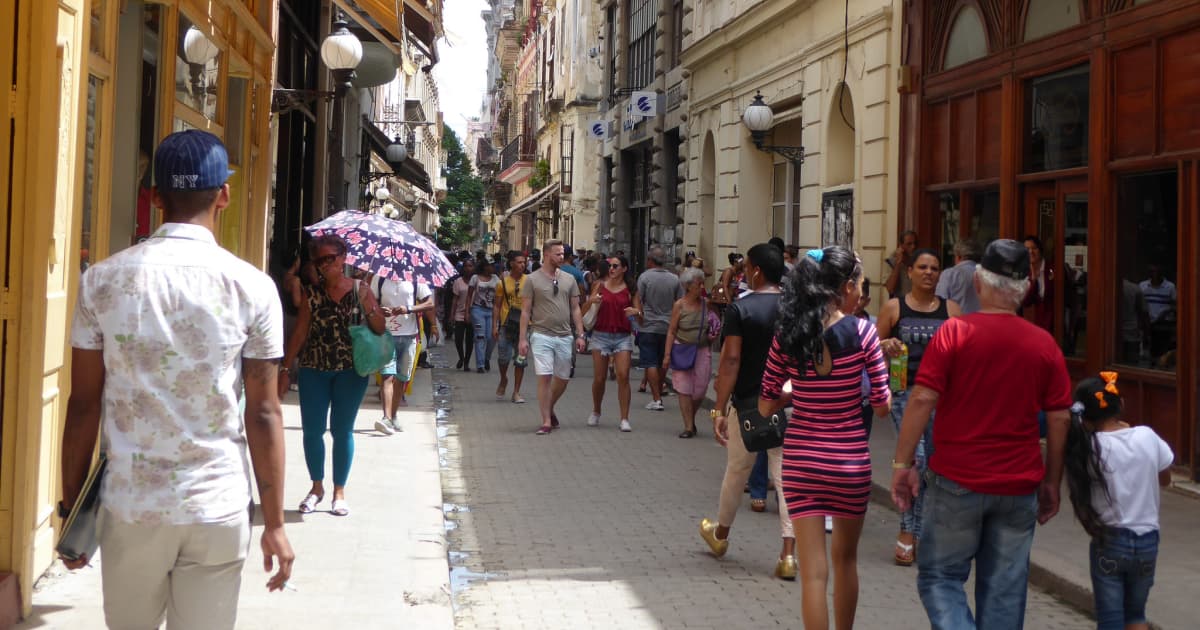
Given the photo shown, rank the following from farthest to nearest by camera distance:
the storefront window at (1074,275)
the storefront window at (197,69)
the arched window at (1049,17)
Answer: the arched window at (1049,17) → the storefront window at (1074,275) → the storefront window at (197,69)

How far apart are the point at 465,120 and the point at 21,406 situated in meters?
117

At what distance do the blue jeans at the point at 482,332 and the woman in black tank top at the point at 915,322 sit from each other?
12183mm

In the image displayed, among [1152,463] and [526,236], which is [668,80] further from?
[526,236]

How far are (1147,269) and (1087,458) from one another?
6310 millimetres

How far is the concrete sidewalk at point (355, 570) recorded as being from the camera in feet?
19.4

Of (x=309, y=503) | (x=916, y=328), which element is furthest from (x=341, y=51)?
(x=916, y=328)

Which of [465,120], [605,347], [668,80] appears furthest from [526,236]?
[605,347]

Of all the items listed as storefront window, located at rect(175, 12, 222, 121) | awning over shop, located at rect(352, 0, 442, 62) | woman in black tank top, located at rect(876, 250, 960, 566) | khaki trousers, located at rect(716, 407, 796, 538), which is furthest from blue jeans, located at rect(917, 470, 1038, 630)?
awning over shop, located at rect(352, 0, 442, 62)

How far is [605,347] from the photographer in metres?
13.9

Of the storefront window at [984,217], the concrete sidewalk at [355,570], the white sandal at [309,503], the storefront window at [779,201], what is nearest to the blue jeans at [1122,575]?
the concrete sidewalk at [355,570]

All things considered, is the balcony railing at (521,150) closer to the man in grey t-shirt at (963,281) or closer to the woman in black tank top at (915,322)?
the man in grey t-shirt at (963,281)

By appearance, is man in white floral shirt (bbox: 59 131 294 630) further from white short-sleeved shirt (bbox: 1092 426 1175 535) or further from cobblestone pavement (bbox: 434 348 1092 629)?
white short-sleeved shirt (bbox: 1092 426 1175 535)

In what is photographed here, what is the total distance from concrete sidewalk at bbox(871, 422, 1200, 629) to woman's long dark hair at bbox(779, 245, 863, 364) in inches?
72.7

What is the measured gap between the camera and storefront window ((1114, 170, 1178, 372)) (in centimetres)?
1042
